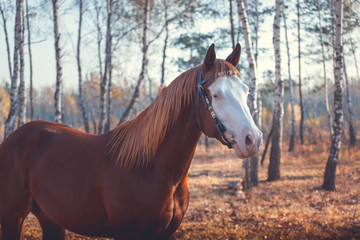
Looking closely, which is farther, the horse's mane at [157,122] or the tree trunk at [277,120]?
the tree trunk at [277,120]

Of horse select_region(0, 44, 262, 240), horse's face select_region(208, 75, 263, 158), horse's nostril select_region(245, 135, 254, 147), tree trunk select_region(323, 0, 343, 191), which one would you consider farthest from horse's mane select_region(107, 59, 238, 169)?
tree trunk select_region(323, 0, 343, 191)

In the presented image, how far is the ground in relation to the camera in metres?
4.68

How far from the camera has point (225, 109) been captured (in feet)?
6.51

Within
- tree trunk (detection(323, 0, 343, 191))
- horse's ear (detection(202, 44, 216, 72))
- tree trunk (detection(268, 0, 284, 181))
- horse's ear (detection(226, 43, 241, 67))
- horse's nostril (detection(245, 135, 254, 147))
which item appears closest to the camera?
horse's nostril (detection(245, 135, 254, 147))

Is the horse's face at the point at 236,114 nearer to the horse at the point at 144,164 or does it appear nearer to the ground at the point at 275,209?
the horse at the point at 144,164

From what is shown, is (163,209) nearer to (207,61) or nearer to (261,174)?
(207,61)

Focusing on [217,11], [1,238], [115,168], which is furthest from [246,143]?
[217,11]

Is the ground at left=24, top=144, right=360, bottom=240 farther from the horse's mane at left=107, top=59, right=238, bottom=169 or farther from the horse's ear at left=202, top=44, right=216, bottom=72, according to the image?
the horse's ear at left=202, top=44, right=216, bottom=72

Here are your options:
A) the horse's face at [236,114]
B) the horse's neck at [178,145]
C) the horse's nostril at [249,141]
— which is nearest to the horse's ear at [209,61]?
the horse's face at [236,114]

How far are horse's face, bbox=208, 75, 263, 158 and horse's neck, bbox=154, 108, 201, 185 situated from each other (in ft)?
1.03

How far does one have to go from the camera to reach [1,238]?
2768mm

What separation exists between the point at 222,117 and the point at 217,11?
16028mm

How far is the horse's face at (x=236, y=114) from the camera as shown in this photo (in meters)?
1.84

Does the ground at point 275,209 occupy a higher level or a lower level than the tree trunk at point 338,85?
lower
